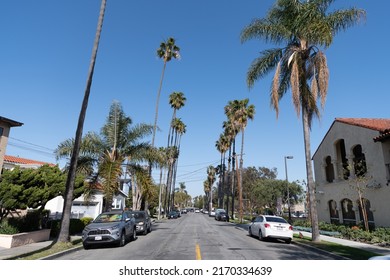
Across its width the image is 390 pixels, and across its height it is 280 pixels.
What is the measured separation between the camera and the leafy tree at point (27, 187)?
42.9 ft

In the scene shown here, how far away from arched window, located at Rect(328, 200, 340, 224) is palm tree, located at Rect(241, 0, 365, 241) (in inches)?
362

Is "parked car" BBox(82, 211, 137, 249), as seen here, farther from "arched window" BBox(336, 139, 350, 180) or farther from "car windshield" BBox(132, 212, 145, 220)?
"arched window" BBox(336, 139, 350, 180)

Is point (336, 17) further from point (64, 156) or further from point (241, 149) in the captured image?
point (241, 149)

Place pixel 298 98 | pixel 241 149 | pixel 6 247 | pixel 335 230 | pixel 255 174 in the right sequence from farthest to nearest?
pixel 255 174
pixel 241 149
pixel 335 230
pixel 298 98
pixel 6 247

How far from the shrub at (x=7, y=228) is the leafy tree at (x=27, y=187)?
0.67 m

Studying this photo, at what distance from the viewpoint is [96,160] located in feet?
64.8

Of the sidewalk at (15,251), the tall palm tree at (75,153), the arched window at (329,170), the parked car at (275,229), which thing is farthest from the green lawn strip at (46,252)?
the arched window at (329,170)

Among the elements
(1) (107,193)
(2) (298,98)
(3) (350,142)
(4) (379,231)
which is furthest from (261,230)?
(3) (350,142)

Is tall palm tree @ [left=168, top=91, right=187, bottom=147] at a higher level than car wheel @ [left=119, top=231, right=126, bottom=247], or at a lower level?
higher

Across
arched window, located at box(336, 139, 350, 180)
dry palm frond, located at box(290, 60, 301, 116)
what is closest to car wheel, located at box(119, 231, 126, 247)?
dry palm frond, located at box(290, 60, 301, 116)

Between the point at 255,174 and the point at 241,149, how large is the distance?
44.7m

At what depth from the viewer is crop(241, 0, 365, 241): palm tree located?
54.2ft

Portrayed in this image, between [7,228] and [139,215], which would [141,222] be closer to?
[139,215]

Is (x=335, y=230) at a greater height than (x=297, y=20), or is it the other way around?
(x=297, y=20)
